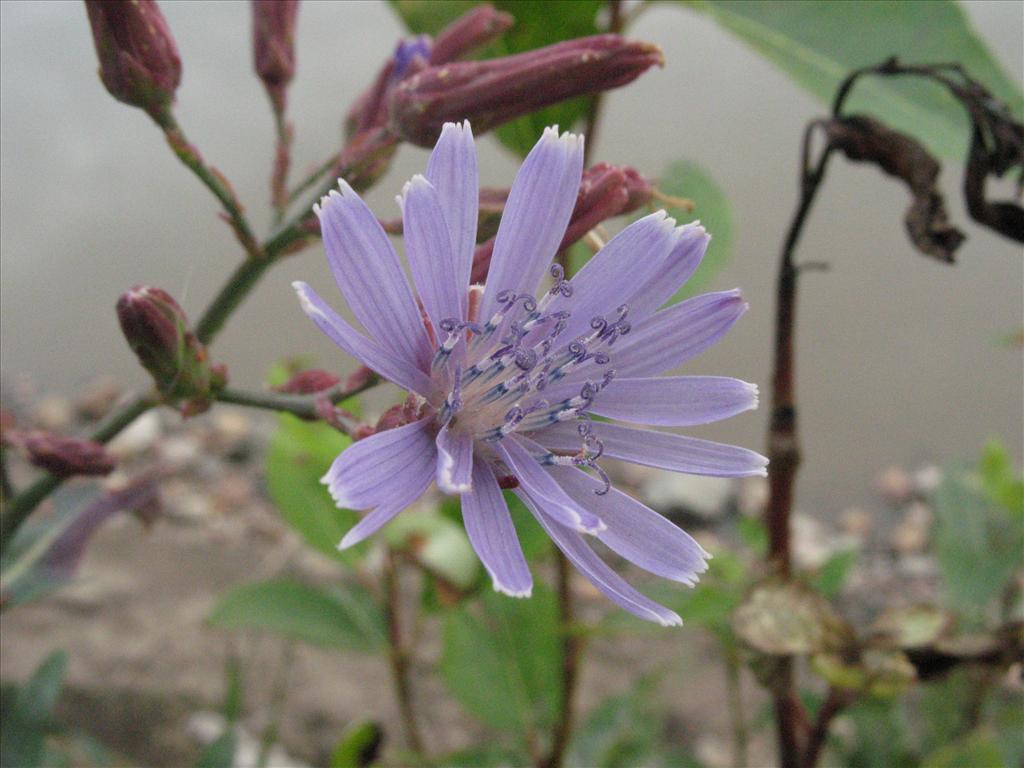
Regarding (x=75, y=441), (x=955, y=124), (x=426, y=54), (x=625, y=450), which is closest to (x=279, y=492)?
(x=75, y=441)

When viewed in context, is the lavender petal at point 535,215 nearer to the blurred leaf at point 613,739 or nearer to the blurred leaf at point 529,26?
the blurred leaf at point 529,26

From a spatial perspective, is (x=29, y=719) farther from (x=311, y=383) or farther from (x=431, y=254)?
(x=431, y=254)

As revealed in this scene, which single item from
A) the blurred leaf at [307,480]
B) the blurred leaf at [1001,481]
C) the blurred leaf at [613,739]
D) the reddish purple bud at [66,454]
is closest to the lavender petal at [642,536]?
the reddish purple bud at [66,454]

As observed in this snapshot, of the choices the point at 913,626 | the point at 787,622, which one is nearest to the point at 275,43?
the point at 787,622

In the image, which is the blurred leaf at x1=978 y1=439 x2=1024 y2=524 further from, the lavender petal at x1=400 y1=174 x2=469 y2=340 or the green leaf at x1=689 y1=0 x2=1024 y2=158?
the lavender petal at x1=400 y1=174 x2=469 y2=340

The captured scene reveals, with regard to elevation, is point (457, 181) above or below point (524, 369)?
above

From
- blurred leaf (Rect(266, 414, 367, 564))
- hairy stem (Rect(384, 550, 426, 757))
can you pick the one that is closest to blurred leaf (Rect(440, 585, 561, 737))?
hairy stem (Rect(384, 550, 426, 757))

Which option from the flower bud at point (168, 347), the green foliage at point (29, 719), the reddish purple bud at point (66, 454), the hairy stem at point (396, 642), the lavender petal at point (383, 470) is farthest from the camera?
the hairy stem at point (396, 642)
